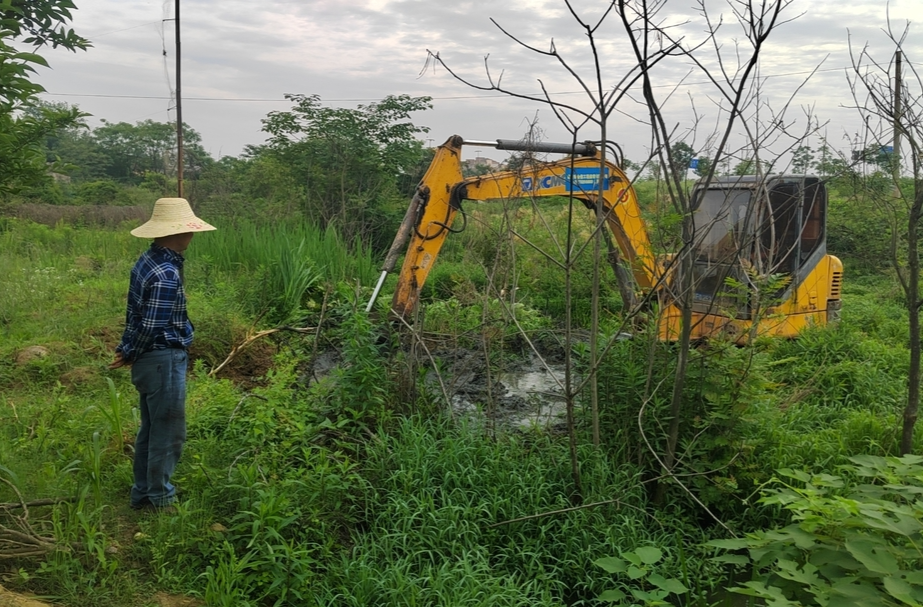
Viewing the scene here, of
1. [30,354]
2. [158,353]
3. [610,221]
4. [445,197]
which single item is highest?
[445,197]

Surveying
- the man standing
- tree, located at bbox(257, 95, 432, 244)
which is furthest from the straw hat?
tree, located at bbox(257, 95, 432, 244)

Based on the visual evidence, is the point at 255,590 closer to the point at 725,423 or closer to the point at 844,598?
the point at 844,598

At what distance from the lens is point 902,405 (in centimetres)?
554

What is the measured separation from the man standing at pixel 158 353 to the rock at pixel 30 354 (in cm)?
280

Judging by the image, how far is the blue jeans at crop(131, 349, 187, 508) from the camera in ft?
11.3

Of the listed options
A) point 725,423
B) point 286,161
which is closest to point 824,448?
point 725,423

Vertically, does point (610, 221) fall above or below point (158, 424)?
above

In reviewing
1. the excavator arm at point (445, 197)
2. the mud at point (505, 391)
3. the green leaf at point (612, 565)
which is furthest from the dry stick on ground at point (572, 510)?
the excavator arm at point (445, 197)

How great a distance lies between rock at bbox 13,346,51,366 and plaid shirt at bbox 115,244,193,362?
289 cm

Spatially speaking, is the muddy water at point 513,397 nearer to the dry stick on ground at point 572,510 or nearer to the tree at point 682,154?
the dry stick on ground at point 572,510

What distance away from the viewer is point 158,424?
3.49 meters

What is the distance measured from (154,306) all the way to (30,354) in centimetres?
320

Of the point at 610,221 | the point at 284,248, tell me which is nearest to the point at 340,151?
the point at 284,248

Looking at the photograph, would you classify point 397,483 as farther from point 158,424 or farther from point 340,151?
point 340,151
